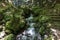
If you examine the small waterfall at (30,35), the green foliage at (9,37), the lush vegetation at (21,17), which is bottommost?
the small waterfall at (30,35)

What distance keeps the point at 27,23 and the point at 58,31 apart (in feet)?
2.39

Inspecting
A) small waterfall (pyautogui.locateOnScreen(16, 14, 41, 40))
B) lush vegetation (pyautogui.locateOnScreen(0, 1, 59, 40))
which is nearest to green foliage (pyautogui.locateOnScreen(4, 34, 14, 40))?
lush vegetation (pyautogui.locateOnScreen(0, 1, 59, 40))

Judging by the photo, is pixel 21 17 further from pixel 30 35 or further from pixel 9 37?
pixel 9 37

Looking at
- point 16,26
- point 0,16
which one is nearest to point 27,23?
point 16,26

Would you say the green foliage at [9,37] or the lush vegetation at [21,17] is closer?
the green foliage at [9,37]

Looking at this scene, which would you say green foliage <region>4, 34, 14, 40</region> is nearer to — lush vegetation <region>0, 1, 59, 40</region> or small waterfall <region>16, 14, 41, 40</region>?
lush vegetation <region>0, 1, 59, 40</region>

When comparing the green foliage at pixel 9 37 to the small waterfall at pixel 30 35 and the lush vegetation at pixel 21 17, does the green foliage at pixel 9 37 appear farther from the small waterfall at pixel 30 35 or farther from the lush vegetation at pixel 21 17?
the small waterfall at pixel 30 35

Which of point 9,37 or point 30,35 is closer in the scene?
point 9,37

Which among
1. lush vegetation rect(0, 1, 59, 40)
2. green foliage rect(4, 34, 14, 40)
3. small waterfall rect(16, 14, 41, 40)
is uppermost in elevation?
lush vegetation rect(0, 1, 59, 40)

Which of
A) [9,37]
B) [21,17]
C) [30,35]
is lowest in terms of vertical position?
[30,35]

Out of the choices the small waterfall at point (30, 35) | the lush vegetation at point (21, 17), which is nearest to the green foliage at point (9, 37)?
the lush vegetation at point (21, 17)

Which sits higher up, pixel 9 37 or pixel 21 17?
pixel 21 17

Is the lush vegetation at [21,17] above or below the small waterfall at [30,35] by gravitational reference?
above

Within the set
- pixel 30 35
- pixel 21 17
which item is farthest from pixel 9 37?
pixel 21 17
